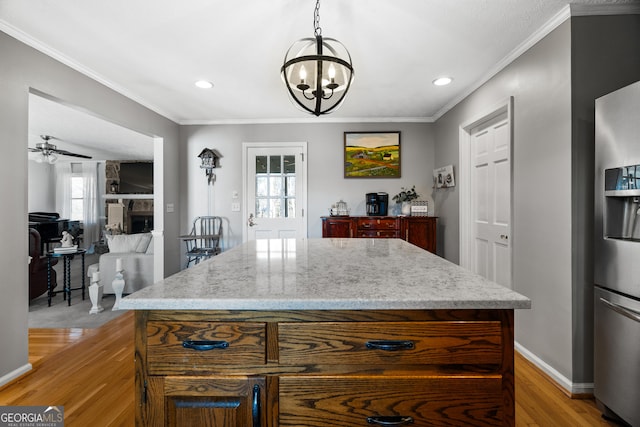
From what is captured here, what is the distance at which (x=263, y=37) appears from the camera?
2.31 metres

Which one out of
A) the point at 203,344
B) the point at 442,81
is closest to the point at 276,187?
the point at 442,81

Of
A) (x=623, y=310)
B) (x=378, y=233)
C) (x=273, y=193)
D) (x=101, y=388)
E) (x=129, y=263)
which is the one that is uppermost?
(x=273, y=193)

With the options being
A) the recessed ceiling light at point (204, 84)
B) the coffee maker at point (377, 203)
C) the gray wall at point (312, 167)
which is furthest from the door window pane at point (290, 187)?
the recessed ceiling light at point (204, 84)

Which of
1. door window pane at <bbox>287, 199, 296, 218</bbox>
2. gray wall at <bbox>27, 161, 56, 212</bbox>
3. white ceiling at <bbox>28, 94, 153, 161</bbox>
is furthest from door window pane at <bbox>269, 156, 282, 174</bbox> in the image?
gray wall at <bbox>27, 161, 56, 212</bbox>

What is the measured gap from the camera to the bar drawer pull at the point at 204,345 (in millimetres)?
881

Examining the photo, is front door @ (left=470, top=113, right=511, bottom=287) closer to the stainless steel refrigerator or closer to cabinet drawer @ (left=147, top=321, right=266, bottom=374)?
the stainless steel refrigerator

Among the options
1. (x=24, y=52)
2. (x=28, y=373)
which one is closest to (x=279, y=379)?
(x=28, y=373)

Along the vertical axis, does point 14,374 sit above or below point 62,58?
below

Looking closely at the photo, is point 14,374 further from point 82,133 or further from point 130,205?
point 130,205

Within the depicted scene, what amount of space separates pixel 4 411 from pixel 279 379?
2.00m

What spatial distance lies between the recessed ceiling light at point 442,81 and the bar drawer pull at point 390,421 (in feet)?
10.0

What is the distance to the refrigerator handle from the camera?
5.02ft

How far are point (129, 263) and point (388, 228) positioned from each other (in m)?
3.32

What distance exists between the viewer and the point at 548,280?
216 centimetres
